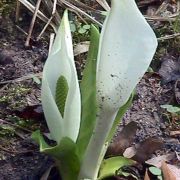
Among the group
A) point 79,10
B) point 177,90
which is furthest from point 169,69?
point 79,10

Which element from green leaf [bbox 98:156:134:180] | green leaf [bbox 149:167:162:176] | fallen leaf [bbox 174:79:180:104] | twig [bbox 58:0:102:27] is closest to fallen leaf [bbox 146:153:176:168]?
green leaf [bbox 149:167:162:176]

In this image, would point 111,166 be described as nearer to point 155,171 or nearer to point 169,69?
point 155,171

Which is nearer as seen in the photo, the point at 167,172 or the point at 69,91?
the point at 69,91

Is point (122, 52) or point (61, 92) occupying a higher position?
point (122, 52)

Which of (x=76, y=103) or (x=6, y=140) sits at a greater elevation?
(x=76, y=103)

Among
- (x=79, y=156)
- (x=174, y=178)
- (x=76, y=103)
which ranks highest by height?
(x=76, y=103)

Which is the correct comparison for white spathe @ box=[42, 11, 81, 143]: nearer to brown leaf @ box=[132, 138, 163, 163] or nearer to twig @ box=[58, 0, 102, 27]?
brown leaf @ box=[132, 138, 163, 163]

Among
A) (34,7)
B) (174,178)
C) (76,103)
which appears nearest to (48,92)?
(76,103)

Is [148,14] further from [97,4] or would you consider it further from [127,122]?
[127,122]
